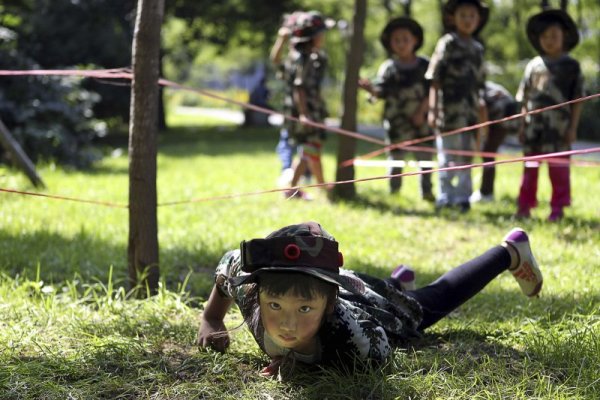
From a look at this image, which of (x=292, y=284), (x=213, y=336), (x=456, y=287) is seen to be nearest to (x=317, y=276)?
(x=292, y=284)

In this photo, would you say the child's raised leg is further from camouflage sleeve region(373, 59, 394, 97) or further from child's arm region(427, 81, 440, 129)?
camouflage sleeve region(373, 59, 394, 97)

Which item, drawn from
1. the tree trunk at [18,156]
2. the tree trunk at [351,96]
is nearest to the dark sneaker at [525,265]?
the tree trunk at [351,96]

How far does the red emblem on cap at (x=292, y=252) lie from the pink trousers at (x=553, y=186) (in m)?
4.54

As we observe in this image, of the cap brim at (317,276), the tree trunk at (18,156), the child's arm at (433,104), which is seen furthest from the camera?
the tree trunk at (18,156)

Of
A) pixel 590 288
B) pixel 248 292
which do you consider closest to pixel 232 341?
pixel 248 292

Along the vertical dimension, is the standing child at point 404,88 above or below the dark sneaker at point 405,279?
above

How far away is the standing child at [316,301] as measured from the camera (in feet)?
9.61

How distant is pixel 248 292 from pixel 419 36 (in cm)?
540

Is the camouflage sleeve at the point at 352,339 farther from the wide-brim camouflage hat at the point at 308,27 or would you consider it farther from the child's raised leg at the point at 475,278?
the wide-brim camouflage hat at the point at 308,27

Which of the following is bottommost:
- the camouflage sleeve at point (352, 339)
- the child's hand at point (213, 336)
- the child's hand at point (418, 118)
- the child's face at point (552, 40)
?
the child's hand at point (213, 336)

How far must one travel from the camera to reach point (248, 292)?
3215 mm

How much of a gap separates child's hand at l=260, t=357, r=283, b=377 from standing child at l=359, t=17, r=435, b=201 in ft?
16.7

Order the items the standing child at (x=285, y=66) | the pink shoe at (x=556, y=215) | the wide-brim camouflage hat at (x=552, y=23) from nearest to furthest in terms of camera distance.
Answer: the wide-brim camouflage hat at (x=552, y=23) → the pink shoe at (x=556, y=215) → the standing child at (x=285, y=66)

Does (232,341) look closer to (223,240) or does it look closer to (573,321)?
(573,321)
